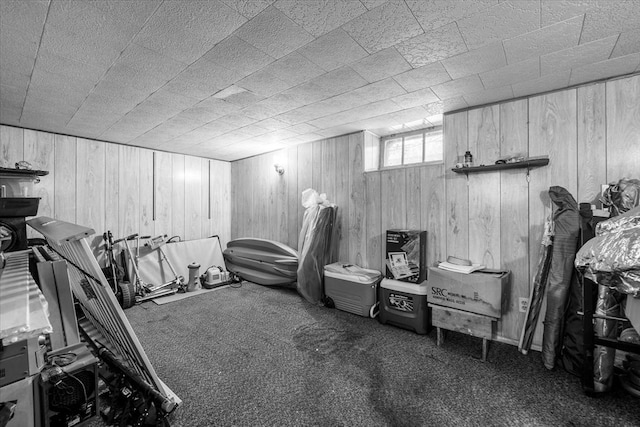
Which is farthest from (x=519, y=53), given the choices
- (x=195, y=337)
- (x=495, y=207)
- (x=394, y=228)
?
(x=195, y=337)

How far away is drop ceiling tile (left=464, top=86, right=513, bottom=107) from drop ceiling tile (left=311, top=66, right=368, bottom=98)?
3.39 ft

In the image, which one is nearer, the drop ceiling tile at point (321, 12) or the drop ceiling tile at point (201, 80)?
the drop ceiling tile at point (321, 12)

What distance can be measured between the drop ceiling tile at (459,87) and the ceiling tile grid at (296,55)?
0.6 inches

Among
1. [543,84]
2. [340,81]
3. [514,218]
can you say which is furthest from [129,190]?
[543,84]

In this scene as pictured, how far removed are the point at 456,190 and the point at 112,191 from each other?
15.4 ft

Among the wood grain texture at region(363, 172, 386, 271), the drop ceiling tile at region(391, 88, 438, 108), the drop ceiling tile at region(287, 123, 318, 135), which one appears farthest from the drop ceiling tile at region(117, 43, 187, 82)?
the wood grain texture at region(363, 172, 386, 271)

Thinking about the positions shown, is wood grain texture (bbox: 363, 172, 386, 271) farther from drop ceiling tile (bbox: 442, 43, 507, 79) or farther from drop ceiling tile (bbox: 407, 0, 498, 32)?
drop ceiling tile (bbox: 407, 0, 498, 32)

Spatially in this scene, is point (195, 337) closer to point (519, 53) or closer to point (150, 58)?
point (150, 58)

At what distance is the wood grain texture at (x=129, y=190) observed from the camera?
13.3 feet

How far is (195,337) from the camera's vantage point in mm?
2516

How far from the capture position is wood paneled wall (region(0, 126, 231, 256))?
339cm

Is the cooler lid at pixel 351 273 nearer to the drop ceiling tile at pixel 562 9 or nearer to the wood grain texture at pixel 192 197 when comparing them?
the drop ceiling tile at pixel 562 9

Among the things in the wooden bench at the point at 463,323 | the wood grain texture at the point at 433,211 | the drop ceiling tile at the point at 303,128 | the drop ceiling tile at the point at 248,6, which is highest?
the drop ceiling tile at the point at 303,128

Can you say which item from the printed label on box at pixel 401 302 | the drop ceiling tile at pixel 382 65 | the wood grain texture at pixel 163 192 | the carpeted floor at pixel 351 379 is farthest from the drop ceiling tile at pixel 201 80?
the wood grain texture at pixel 163 192
